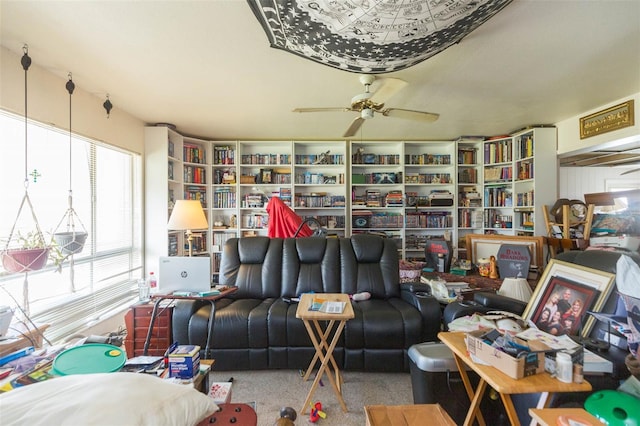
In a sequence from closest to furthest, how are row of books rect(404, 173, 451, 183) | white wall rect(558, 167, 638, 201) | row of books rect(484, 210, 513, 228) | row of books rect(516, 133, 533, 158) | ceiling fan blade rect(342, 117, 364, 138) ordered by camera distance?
1. ceiling fan blade rect(342, 117, 364, 138)
2. row of books rect(516, 133, 533, 158)
3. row of books rect(484, 210, 513, 228)
4. row of books rect(404, 173, 451, 183)
5. white wall rect(558, 167, 638, 201)

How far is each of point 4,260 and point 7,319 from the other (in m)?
0.36

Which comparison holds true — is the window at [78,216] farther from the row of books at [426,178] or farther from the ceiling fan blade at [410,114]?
the row of books at [426,178]

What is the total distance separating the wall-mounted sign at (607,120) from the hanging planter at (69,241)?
5337 mm

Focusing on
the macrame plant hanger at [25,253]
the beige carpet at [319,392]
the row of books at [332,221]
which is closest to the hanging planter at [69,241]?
the macrame plant hanger at [25,253]

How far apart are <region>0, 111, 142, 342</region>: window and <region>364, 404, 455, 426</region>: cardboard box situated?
2.52 meters

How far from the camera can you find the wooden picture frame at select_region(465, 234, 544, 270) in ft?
11.3

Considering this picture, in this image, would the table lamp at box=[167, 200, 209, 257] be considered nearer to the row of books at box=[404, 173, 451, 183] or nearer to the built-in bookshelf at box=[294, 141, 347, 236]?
the built-in bookshelf at box=[294, 141, 347, 236]

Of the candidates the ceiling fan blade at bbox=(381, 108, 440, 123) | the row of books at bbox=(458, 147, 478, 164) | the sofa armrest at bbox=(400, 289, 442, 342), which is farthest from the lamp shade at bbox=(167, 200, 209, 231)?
the row of books at bbox=(458, 147, 478, 164)

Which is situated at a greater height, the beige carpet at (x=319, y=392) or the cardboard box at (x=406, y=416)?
the cardboard box at (x=406, y=416)

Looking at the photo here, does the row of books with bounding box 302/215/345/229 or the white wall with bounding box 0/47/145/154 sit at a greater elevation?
the white wall with bounding box 0/47/145/154

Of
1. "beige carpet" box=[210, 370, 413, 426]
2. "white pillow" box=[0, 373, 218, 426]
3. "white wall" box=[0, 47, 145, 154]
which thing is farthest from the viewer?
"white wall" box=[0, 47, 145, 154]

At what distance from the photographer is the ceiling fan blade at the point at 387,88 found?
6.43 feet

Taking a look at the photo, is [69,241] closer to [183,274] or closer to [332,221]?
[183,274]

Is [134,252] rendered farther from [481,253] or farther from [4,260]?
[481,253]
